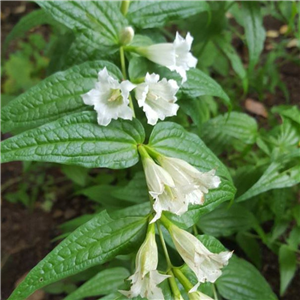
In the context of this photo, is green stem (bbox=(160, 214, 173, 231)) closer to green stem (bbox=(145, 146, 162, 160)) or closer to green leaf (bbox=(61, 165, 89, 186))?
green stem (bbox=(145, 146, 162, 160))

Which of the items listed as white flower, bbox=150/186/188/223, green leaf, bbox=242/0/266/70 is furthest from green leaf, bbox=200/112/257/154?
white flower, bbox=150/186/188/223

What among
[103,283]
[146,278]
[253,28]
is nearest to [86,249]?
[146,278]

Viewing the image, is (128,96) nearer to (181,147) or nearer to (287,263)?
(181,147)

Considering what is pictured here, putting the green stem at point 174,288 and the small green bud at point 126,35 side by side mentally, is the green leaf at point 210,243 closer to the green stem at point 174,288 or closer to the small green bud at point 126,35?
the green stem at point 174,288

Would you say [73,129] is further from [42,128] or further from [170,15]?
[170,15]

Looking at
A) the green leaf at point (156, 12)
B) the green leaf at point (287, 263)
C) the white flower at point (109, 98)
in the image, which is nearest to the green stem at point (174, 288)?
the white flower at point (109, 98)
